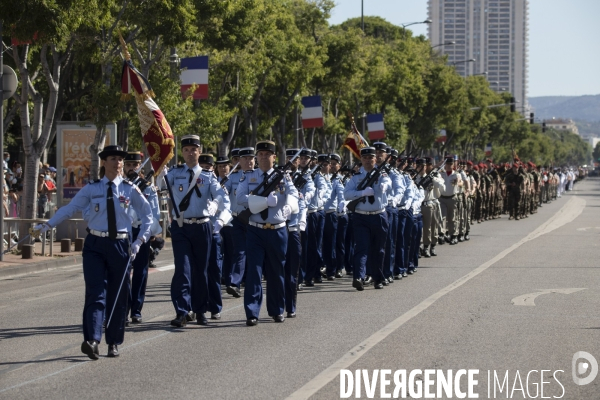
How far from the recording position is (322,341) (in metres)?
10.3

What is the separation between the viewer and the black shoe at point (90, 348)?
931 cm

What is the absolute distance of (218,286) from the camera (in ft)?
39.5

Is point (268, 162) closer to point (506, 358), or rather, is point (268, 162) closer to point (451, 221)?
point (506, 358)

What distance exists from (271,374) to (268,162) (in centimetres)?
354

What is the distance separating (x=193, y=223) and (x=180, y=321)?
1.07 meters

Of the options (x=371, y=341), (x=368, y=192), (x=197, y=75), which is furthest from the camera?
(x=197, y=75)

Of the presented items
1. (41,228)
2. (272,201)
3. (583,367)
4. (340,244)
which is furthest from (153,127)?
(583,367)

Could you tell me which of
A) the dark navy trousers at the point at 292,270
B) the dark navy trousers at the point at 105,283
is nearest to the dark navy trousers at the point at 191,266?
the dark navy trousers at the point at 292,270

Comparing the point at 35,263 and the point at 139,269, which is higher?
the point at 139,269

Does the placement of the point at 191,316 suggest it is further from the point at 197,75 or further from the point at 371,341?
the point at 197,75

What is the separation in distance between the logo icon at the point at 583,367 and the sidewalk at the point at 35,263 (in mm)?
11204

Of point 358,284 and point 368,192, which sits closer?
point 368,192

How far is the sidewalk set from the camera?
60.1ft

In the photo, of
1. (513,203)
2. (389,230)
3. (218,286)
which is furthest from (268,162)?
(513,203)
